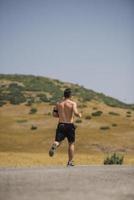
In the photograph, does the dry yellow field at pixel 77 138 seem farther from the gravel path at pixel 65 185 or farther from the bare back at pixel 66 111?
the gravel path at pixel 65 185

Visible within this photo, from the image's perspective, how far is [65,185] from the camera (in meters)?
6.17

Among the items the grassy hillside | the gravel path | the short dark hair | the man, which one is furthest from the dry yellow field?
the gravel path

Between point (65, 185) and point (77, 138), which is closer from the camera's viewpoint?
point (65, 185)

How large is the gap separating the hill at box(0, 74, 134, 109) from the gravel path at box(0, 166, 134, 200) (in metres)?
52.4

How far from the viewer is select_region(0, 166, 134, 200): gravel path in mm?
5977

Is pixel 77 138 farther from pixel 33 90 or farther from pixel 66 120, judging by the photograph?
pixel 33 90

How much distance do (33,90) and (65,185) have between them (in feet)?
222

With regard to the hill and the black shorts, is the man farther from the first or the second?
the hill

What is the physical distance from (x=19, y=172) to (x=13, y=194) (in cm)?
38

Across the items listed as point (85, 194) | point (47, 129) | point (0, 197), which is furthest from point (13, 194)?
point (47, 129)

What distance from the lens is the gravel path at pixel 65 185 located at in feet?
19.6

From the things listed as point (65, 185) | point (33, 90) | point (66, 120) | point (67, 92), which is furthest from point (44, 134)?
point (33, 90)

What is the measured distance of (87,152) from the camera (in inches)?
1112

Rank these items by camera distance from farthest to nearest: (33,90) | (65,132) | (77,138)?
1. (33,90)
2. (77,138)
3. (65,132)
